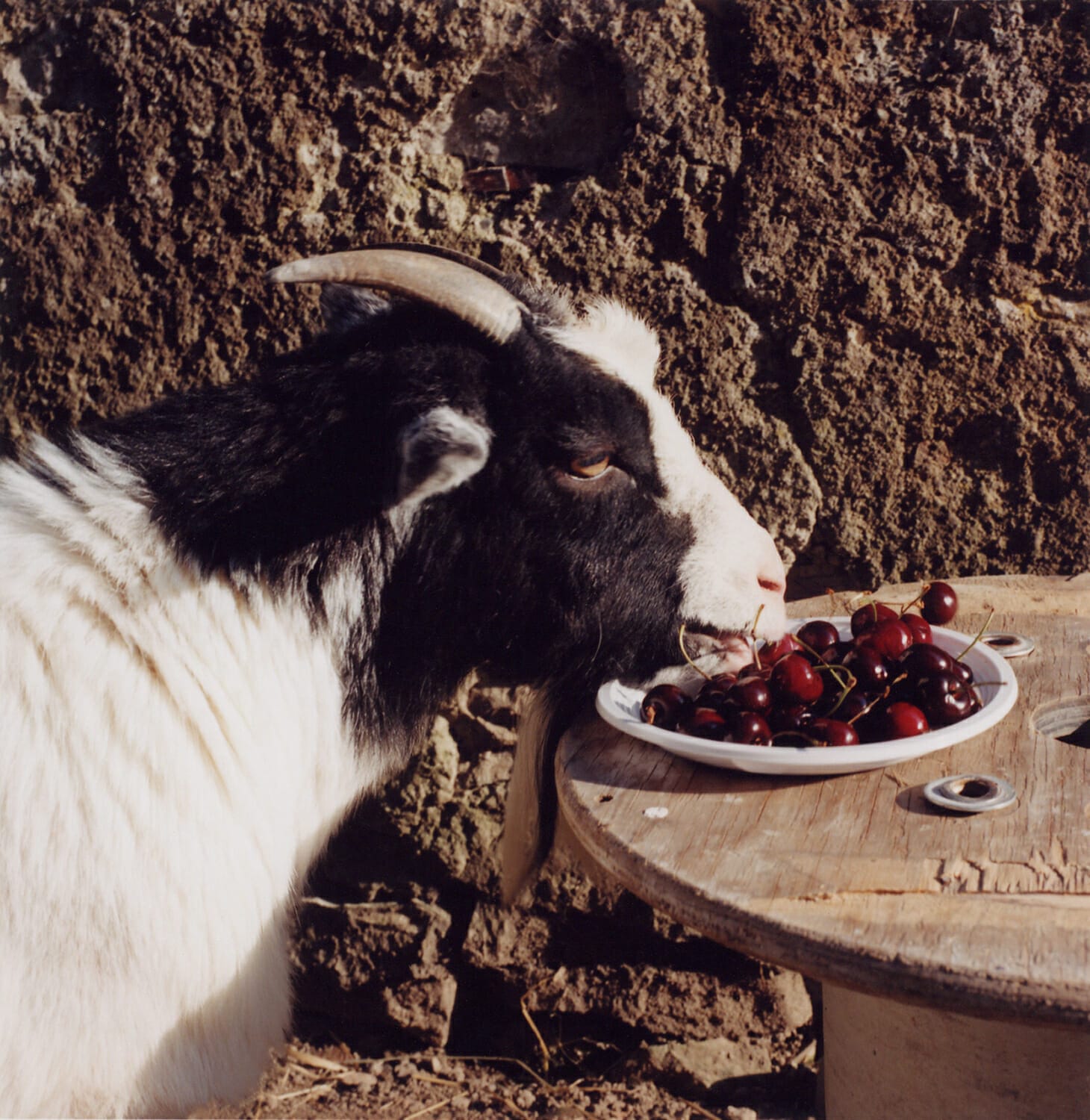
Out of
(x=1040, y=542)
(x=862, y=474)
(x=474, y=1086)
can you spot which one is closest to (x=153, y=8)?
(x=862, y=474)

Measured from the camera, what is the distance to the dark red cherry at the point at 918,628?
5.45ft

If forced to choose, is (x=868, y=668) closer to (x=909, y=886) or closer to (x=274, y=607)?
(x=909, y=886)

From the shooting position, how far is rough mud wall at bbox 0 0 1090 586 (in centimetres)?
225

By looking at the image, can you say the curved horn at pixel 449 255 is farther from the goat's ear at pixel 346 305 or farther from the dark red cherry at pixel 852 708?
the dark red cherry at pixel 852 708

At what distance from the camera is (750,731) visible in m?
1.45

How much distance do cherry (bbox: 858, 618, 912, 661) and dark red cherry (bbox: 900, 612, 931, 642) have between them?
35mm

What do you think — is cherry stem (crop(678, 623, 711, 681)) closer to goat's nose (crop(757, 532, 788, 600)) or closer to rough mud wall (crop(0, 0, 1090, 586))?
goat's nose (crop(757, 532, 788, 600))

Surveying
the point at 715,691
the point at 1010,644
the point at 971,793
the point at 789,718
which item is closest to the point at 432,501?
the point at 715,691

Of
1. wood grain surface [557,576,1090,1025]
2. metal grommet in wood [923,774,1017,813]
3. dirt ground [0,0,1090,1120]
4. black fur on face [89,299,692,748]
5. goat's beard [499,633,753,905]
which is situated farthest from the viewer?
dirt ground [0,0,1090,1120]

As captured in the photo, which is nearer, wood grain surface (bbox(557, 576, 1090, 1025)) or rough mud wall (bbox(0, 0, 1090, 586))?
wood grain surface (bbox(557, 576, 1090, 1025))

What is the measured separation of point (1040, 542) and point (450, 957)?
5.54 ft

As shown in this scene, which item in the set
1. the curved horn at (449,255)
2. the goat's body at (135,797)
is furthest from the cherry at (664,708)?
the curved horn at (449,255)

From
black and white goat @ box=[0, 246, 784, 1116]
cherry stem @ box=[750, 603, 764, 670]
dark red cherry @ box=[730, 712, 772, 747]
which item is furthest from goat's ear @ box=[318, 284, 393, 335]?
dark red cherry @ box=[730, 712, 772, 747]

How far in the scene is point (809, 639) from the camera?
5.63ft
